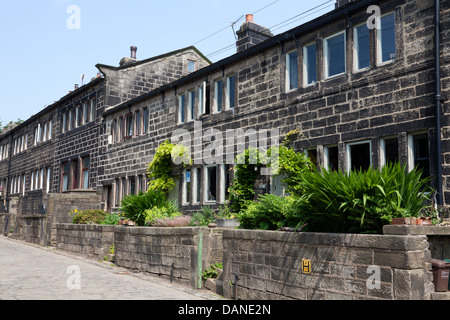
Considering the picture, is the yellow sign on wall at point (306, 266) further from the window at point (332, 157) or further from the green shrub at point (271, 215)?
the window at point (332, 157)

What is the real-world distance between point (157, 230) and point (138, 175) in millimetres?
9185

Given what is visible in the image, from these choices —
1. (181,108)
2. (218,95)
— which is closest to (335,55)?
(218,95)

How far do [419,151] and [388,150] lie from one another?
723 millimetres

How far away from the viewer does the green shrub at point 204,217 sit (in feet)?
47.5

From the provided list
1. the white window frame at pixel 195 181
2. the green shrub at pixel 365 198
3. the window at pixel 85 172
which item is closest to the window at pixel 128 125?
the window at pixel 85 172

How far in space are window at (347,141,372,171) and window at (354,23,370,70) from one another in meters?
1.88

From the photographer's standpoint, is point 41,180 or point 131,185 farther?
point 41,180

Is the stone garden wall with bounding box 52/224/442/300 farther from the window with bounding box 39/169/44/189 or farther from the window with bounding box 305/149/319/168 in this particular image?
the window with bounding box 39/169/44/189

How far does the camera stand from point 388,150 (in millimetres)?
10961

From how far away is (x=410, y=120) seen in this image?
34.1 feet

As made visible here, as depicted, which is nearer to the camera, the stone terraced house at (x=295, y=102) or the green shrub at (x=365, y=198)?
the green shrub at (x=365, y=198)

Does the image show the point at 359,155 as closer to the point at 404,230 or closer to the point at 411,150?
the point at 411,150

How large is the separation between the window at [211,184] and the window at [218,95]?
2079 mm
